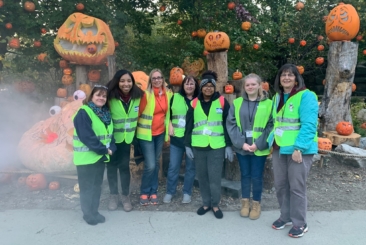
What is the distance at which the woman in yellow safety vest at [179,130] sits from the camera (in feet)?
12.9

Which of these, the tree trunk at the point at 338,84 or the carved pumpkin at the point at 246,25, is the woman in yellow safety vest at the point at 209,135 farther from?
the tree trunk at the point at 338,84

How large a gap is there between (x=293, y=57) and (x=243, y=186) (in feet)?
20.3

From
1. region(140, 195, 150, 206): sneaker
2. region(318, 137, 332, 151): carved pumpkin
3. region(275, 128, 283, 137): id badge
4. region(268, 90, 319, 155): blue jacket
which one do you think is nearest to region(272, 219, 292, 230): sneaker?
region(268, 90, 319, 155): blue jacket

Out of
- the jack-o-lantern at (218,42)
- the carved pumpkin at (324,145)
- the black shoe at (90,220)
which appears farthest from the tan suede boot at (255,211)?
the jack-o-lantern at (218,42)

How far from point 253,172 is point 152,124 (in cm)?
137

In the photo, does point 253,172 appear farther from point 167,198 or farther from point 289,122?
point 167,198

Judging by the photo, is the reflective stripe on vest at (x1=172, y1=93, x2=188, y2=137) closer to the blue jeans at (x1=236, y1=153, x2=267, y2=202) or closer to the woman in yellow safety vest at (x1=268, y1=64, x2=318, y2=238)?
the blue jeans at (x1=236, y1=153, x2=267, y2=202)

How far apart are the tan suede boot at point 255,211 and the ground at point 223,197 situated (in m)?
0.29

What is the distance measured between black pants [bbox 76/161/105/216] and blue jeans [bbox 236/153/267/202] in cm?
Result: 164

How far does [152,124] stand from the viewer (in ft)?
13.1

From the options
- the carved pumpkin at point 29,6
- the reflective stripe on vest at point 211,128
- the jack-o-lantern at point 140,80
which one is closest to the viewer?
the reflective stripe on vest at point 211,128

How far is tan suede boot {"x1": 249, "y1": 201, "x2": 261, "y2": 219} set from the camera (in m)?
3.65

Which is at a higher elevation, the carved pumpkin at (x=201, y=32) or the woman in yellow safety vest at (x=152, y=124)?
the carved pumpkin at (x=201, y=32)

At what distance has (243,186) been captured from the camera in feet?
12.3
